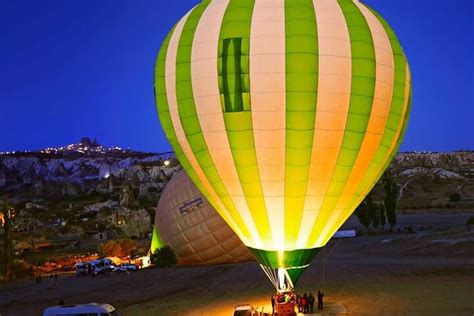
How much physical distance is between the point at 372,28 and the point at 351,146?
262 centimetres

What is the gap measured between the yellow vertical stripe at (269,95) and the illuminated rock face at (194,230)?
31.8 ft

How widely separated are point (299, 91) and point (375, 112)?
6.00 ft

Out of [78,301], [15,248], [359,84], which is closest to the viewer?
[359,84]

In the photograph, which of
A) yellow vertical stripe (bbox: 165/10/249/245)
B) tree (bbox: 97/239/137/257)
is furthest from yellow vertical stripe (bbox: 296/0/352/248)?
tree (bbox: 97/239/137/257)

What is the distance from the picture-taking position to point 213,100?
1216 centimetres

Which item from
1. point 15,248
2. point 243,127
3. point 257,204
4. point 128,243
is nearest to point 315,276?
A: point 257,204

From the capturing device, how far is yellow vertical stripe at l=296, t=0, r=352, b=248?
11.9 meters

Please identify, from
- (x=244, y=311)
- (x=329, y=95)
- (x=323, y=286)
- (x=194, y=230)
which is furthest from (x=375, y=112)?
(x=194, y=230)

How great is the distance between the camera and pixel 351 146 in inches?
486

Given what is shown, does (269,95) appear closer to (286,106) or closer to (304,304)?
(286,106)

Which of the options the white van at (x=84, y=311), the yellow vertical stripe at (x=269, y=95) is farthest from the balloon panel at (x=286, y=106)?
the white van at (x=84, y=311)

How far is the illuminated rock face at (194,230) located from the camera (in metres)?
22.1

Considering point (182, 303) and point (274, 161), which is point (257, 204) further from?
point (182, 303)

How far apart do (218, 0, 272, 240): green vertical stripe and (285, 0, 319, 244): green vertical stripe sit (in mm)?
698
